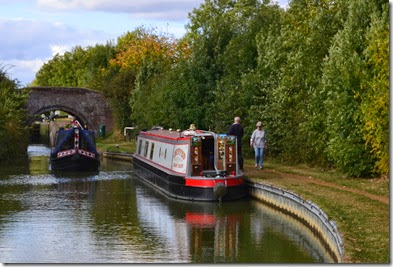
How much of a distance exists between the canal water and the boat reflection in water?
2 cm

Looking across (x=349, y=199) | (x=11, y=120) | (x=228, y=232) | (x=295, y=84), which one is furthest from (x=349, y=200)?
(x=11, y=120)

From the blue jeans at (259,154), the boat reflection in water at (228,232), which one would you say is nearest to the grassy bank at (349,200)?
the blue jeans at (259,154)

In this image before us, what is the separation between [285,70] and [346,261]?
16366mm

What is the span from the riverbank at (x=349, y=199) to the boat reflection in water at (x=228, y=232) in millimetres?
667

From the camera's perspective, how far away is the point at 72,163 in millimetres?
31969

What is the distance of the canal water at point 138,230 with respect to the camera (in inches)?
580

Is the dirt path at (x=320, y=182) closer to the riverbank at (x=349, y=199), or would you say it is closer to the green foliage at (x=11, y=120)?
the riverbank at (x=349, y=199)

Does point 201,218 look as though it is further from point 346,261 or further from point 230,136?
point 346,261

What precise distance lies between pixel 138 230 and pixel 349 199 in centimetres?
437

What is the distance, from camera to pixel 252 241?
1631cm

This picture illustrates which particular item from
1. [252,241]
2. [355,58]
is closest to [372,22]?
[355,58]

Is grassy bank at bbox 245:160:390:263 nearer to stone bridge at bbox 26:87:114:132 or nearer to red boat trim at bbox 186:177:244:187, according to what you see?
red boat trim at bbox 186:177:244:187

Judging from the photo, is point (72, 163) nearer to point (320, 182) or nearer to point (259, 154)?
point (259, 154)

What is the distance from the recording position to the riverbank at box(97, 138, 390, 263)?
40.7 feet
